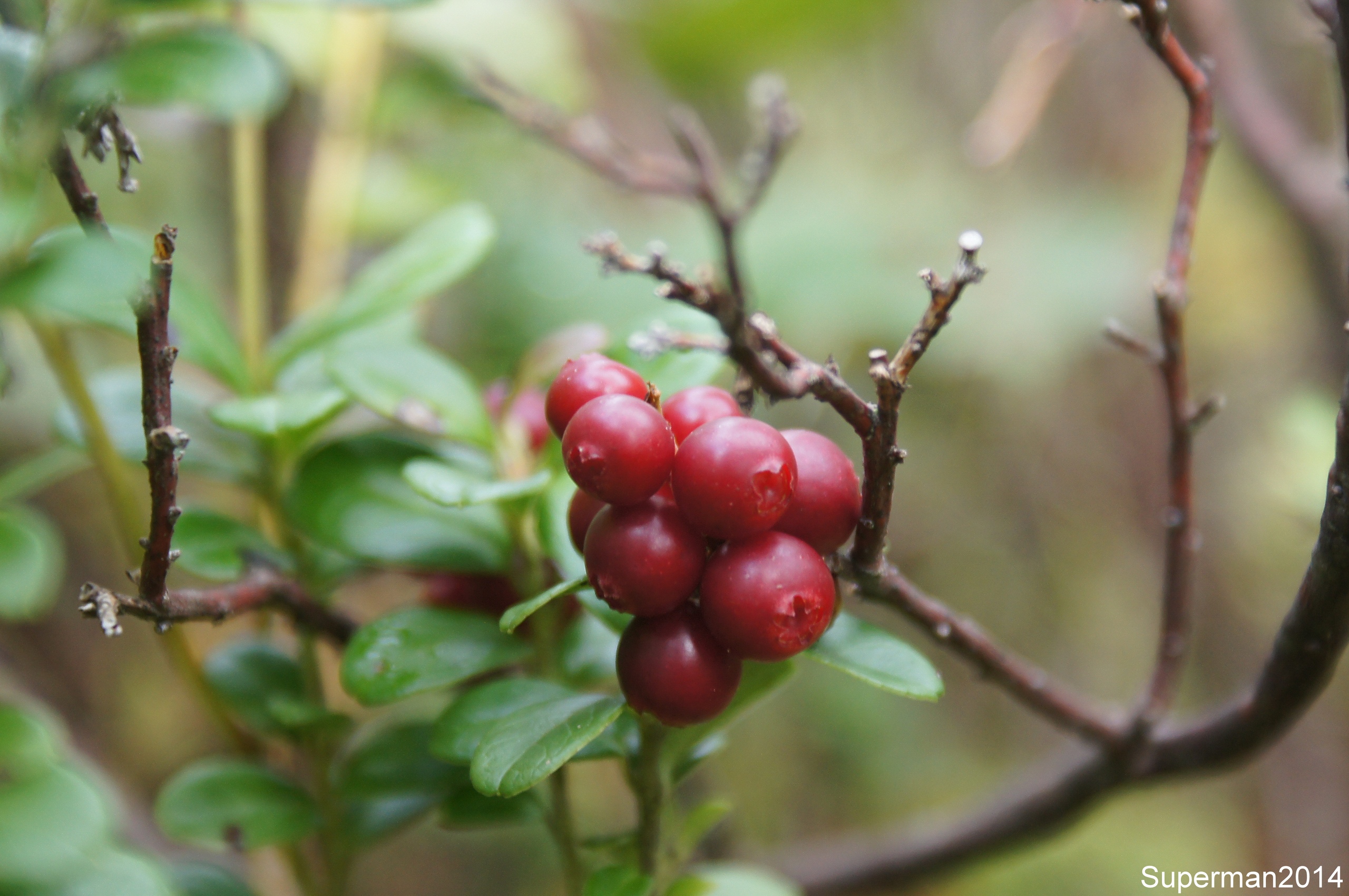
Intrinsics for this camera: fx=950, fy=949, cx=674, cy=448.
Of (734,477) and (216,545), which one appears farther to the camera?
(216,545)

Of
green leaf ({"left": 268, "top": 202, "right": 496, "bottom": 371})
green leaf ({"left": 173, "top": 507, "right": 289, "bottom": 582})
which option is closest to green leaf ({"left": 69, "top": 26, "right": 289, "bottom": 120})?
green leaf ({"left": 268, "top": 202, "right": 496, "bottom": 371})

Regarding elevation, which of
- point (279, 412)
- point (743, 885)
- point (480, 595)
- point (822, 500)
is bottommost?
point (743, 885)

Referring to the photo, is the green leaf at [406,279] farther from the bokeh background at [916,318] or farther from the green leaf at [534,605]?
the bokeh background at [916,318]

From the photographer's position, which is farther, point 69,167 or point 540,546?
point 540,546

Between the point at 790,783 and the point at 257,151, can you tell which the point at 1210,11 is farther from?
the point at 790,783

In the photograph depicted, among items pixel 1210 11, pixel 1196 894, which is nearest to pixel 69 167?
pixel 1210 11

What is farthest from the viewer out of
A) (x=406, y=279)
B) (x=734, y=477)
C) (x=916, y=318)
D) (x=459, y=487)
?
(x=916, y=318)

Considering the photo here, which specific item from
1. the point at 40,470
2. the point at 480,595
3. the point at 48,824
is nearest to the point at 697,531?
the point at 480,595

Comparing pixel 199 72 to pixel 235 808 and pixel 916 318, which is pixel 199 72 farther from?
pixel 916 318
